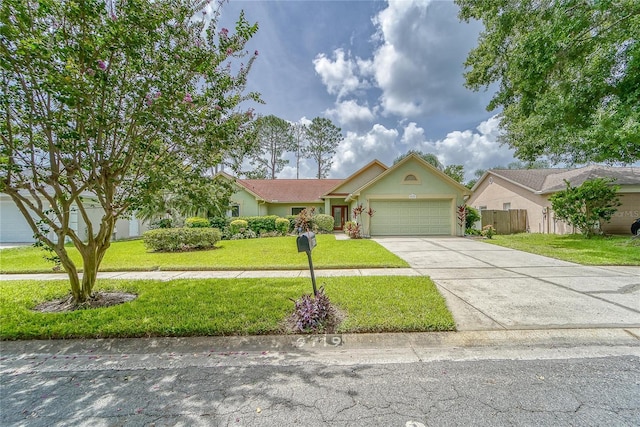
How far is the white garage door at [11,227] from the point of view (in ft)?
52.6

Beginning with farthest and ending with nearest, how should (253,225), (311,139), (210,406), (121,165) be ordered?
1. (311,139)
2. (253,225)
3. (121,165)
4. (210,406)

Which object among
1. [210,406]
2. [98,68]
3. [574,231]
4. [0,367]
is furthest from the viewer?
[574,231]

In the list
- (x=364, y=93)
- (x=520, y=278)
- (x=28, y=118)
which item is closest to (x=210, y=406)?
(x=28, y=118)

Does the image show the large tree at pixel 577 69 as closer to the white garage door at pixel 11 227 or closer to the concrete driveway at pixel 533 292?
the concrete driveway at pixel 533 292

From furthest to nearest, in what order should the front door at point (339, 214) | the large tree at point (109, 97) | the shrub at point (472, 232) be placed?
the front door at point (339, 214)
the shrub at point (472, 232)
the large tree at point (109, 97)

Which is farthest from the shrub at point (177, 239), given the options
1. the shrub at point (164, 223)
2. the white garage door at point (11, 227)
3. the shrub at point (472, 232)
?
the shrub at point (472, 232)

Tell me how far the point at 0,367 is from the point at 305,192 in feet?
67.3

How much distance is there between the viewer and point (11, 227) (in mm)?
16156

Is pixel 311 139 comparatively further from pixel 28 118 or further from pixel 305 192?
pixel 28 118

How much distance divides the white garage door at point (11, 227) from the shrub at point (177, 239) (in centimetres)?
1029

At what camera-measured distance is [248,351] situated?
11.6 feet

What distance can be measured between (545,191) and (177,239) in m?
21.5

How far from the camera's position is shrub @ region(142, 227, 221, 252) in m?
11.9

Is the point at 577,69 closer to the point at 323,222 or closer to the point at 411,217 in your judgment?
the point at 411,217
